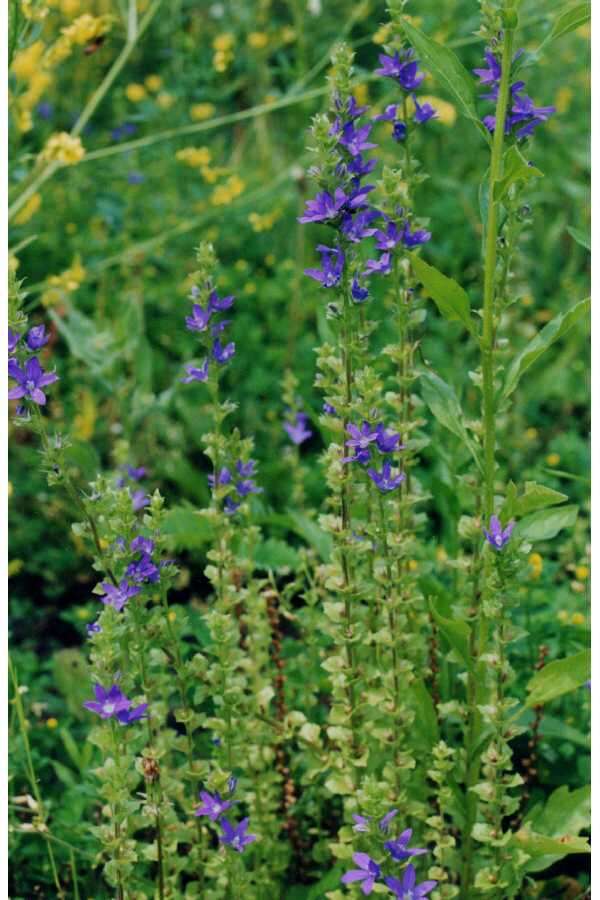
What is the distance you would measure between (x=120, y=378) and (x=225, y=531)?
60.6 inches

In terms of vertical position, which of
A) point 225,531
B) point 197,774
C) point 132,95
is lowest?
point 197,774

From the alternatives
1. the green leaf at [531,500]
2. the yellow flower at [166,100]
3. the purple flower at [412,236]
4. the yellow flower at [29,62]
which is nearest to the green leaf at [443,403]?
the green leaf at [531,500]

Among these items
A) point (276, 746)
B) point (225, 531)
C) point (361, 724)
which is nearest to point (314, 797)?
point (276, 746)

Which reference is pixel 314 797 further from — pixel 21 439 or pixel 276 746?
pixel 21 439

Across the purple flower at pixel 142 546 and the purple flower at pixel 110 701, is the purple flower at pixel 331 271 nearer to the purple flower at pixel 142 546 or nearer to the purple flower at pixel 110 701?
the purple flower at pixel 142 546

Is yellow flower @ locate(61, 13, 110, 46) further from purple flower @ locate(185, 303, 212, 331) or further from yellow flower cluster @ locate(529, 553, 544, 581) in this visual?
yellow flower cluster @ locate(529, 553, 544, 581)

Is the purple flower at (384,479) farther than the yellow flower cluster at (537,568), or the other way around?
the yellow flower cluster at (537,568)

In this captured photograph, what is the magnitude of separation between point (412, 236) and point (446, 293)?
0.62 ft

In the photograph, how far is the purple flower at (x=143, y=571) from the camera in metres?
1.75

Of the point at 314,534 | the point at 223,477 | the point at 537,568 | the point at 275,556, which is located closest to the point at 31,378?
the point at 223,477

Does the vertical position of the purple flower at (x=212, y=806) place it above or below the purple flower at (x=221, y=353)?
below

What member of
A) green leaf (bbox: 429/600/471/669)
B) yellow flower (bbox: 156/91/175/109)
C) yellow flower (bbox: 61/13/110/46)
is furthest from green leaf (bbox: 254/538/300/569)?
yellow flower (bbox: 156/91/175/109)

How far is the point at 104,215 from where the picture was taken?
403 centimetres

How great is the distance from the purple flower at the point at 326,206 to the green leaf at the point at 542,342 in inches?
13.6
